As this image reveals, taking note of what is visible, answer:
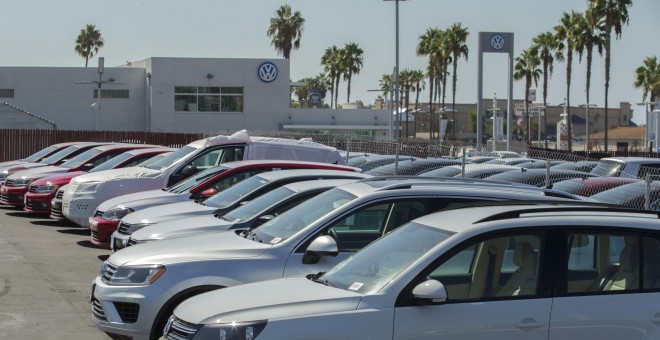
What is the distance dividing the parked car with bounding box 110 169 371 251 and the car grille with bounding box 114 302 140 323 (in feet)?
11.0

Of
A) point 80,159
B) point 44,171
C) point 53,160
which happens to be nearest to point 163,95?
point 53,160

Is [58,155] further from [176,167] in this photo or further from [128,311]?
[128,311]

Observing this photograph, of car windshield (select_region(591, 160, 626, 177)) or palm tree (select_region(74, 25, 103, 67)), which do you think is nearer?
car windshield (select_region(591, 160, 626, 177))

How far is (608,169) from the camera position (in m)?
21.5

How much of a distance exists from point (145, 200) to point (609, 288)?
29.7 feet

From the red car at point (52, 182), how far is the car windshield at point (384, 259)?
13637 mm

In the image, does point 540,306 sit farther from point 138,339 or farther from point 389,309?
point 138,339

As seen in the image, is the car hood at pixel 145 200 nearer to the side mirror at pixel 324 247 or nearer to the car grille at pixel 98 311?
the car grille at pixel 98 311

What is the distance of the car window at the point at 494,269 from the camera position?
6105 mm

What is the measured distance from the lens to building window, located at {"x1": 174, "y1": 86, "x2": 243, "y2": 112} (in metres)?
58.9

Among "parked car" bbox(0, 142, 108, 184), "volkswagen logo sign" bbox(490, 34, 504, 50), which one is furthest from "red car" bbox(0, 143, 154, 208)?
"volkswagen logo sign" bbox(490, 34, 504, 50)

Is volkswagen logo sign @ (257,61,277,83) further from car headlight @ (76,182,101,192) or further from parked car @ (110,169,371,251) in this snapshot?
parked car @ (110,169,371,251)

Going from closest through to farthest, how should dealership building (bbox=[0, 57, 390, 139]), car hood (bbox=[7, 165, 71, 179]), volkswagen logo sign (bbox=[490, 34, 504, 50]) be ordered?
car hood (bbox=[7, 165, 71, 179])
volkswagen logo sign (bbox=[490, 34, 504, 50])
dealership building (bbox=[0, 57, 390, 139])

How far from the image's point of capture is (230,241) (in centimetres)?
881
